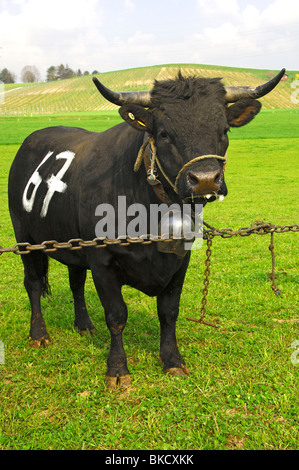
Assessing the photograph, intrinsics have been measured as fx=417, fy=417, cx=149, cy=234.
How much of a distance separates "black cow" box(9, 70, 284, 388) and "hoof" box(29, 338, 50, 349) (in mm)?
12

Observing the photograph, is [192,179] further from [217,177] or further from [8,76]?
[8,76]

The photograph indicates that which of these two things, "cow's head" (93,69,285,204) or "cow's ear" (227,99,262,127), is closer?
"cow's head" (93,69,285,204)

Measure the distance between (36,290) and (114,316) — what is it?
58.7 inches

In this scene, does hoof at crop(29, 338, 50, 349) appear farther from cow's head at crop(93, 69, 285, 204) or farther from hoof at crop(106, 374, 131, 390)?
cow's head at crop(93, 69, 285, 204)

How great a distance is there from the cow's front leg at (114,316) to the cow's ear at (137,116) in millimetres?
1238

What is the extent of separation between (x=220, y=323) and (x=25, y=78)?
145m

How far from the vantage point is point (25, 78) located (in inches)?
5276

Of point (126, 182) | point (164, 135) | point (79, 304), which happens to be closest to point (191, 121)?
point (164, 135)

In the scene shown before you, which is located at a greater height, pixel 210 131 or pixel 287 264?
pixel 210 131

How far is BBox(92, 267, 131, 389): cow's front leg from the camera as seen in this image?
365cm

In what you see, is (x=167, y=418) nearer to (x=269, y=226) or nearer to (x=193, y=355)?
(x=193, y=355)

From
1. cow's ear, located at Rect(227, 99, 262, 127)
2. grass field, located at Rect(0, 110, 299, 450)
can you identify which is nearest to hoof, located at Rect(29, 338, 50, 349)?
grass field, located at Rect(0, 110, 299, 450)

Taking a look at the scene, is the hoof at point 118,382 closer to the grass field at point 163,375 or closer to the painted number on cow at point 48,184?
the grass field at point 163,375
